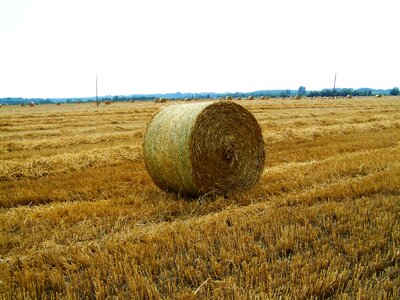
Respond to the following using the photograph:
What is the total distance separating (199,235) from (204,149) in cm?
226

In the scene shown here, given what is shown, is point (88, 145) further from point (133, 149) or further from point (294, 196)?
point (294, 196)

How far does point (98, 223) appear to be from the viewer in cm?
554

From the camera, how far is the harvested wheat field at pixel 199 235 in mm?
3654

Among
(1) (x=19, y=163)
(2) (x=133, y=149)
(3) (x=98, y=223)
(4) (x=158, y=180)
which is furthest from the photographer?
(2) (x=133, y=149)

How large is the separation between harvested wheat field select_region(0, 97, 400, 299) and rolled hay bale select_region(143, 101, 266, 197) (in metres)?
0.28

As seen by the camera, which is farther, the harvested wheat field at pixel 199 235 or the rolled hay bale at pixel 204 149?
the rolled hay bale at pixel 204 149

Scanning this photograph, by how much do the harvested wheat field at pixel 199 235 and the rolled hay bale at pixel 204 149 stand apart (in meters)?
0.28

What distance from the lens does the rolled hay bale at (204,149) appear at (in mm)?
6594

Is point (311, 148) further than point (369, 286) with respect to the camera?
Yes

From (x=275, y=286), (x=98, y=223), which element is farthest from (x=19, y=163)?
(x=275, y=286)

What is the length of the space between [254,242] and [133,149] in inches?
276

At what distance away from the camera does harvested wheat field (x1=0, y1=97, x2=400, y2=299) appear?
3.65 metres

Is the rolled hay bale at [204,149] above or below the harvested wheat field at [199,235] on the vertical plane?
above

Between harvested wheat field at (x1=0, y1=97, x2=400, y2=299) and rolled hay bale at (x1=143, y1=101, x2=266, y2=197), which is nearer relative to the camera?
harvested wheat field at (x1=0, y1=97, x2=400, y2=299)
